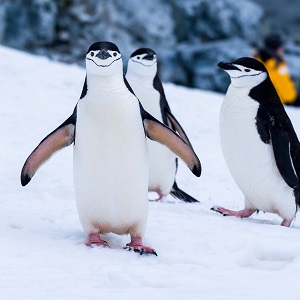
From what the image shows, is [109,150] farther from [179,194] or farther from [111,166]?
[179,194]

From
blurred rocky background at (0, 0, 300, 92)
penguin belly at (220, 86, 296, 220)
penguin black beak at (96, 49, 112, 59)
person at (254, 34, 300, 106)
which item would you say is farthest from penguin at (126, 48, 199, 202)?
blurred rocky background at (0, 0, 300, 92)

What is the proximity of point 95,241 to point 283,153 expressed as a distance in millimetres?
1454

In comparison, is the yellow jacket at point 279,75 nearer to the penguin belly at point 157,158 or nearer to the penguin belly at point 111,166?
the penguin belly at point 157,158

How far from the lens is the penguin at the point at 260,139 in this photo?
464 cm

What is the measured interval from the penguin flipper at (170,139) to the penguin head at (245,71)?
1.07 metres

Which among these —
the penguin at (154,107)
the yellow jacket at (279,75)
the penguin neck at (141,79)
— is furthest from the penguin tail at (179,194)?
the yellow jacket at (279,75)

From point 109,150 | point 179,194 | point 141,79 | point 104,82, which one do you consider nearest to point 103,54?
point 104,82

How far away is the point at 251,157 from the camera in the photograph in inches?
185

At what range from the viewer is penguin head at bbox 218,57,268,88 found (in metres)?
4.69

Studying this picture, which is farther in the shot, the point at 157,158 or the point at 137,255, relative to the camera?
the point at 157,158

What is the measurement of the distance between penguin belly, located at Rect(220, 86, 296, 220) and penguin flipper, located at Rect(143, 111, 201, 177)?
98 centimetres

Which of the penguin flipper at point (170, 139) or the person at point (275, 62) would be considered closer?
the penguin flipper at point (170, 139)

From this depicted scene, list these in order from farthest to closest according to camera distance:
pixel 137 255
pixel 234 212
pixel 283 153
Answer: pixel 234 212, pixel 283 153, pixel 137 255

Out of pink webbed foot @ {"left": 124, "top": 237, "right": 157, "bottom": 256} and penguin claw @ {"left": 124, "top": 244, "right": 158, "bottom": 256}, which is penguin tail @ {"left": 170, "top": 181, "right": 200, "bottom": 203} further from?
penguin claw @ {"left": 124, "top": 244, "right": 158, "bottom": 256}
